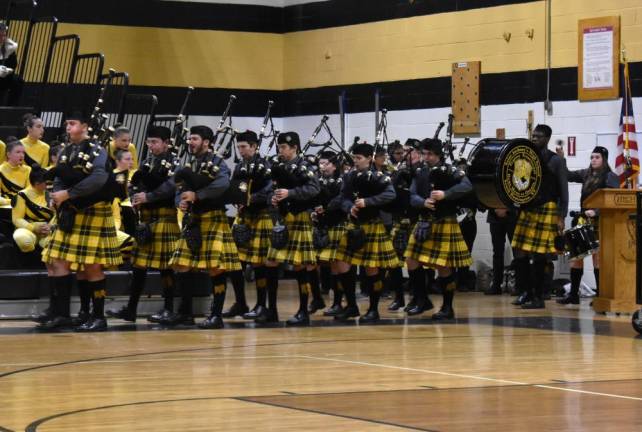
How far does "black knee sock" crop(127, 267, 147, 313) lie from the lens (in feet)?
33.5

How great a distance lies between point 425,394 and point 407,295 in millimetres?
7776

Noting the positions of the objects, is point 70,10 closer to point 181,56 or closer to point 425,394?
point 181,56

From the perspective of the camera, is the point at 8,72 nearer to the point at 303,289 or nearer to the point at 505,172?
the point at 303,289

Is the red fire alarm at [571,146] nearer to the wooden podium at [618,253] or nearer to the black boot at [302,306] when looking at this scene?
the wooden podium at [618,253]

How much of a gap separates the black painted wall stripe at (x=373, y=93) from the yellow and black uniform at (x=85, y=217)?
16.9 ft

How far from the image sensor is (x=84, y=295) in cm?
984

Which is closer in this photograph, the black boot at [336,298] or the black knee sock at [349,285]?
the black knee sock at [349,285]

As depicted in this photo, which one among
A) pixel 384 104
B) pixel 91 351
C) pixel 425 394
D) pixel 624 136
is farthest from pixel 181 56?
pixel 425 394

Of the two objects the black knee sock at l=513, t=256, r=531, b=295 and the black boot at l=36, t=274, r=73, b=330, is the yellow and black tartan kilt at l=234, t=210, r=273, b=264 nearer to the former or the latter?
the black boot at l=36, t=274, r=73, b=330

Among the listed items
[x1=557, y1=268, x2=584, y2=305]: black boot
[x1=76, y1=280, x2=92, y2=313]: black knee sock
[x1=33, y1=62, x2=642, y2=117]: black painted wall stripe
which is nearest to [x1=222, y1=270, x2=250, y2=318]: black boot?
[x1=76, y1=280, x2=92, y2=313]: black knee sock

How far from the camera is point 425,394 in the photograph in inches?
253

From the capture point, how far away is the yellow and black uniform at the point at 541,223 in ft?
38.8

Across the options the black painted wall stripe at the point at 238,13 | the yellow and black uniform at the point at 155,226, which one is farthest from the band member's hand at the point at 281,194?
the black painted wall stripe at the point at 238,13

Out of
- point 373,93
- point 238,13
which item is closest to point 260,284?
point 373,93
